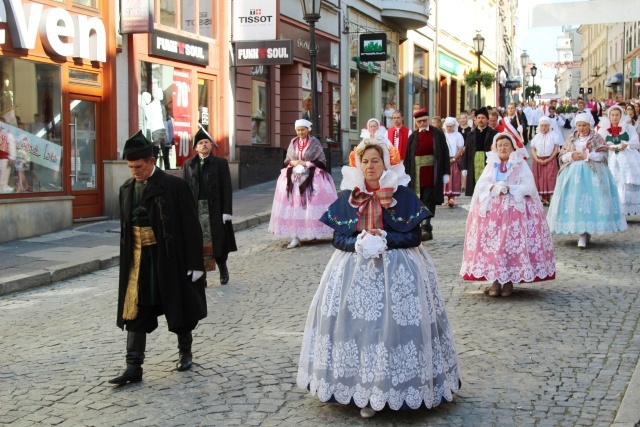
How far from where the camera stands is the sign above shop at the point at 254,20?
64.1 feet

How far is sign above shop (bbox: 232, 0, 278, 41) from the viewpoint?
1955 cm

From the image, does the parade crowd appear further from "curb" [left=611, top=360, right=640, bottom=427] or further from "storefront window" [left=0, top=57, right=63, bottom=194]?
"storefront window" [left=0, top=57, right=63, bottom=194]

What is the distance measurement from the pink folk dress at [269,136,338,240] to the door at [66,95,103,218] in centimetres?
421

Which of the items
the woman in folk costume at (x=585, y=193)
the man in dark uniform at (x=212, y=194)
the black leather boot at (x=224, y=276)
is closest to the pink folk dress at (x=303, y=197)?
the black leather boot at (x=224, y=276)

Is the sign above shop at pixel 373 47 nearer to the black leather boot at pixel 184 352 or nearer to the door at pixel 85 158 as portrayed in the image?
the door at pixel 85 158

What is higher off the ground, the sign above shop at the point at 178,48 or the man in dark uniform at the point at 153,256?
the sign above shop at the point at 178,48

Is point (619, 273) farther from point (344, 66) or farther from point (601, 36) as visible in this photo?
point (601, 36)

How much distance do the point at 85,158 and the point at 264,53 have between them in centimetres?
558

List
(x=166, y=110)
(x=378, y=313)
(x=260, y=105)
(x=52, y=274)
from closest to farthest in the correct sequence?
(x=378, y=313) < (x=52, y=274) < (x=166, y=110) < (x=260, y=105)

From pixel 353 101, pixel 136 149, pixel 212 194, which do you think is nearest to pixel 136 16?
pixel 212 194

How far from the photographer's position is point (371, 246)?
4980 mm

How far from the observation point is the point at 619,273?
9.71 m

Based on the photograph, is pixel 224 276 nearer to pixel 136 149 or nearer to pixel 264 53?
pixel 136 149

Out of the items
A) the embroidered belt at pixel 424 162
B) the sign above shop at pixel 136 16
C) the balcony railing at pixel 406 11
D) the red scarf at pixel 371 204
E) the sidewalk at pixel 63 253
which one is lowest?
the sidewalk at pixel 63 253
